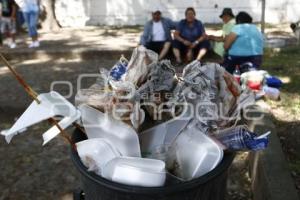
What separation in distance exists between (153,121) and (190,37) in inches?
206

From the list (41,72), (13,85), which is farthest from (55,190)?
(41,72)

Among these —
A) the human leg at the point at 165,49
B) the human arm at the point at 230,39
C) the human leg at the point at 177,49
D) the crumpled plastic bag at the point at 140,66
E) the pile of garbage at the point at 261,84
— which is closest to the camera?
the crumpled plastic bag at the point at 140,66

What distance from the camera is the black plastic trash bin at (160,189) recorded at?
66.7 inches

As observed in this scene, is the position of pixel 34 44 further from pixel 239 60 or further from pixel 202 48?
pixel 239 60

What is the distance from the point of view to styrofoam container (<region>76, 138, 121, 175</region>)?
1806 millimetres

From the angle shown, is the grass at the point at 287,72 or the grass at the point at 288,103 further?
the grass at the point at 287,72

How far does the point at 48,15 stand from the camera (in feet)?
36.1

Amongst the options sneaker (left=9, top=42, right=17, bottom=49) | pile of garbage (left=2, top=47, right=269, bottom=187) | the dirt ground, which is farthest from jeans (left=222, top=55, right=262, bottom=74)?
sneaker (left=9, top=42, right=17, bottom=49)

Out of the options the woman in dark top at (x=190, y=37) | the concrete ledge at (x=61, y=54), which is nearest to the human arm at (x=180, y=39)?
the woman in dark top at (x=190, y=37)

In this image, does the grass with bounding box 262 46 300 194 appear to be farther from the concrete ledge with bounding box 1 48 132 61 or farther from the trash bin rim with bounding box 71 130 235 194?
the concrete ledge with bounding box 1 48 132 61

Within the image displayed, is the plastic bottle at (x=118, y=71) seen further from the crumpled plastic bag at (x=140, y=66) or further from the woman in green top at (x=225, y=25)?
the woman in green top at (x=225, y=25)

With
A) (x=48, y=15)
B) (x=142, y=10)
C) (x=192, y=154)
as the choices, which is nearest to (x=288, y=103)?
(x=192, y=154)

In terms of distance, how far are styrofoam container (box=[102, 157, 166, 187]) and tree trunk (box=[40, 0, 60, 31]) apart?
32.5 ft

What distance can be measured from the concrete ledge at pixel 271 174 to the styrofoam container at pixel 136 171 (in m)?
1.20
